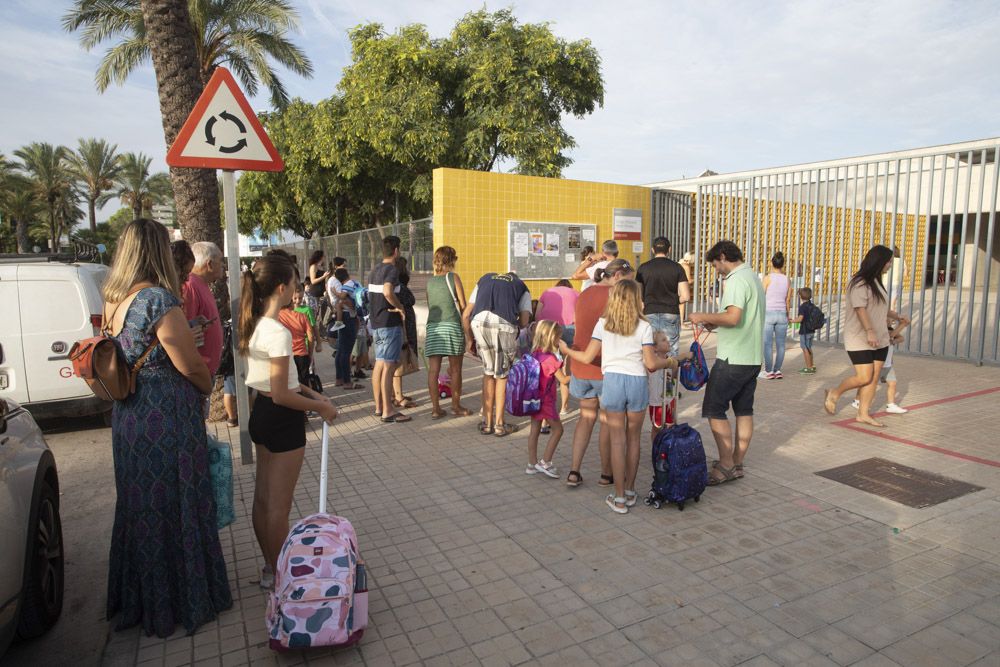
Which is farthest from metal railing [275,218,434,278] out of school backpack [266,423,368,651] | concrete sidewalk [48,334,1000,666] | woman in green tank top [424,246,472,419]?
school backpack [266,423,368,651]

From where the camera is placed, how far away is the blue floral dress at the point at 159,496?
2953 millimetres

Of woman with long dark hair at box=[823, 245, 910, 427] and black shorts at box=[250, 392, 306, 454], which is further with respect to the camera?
woman with long dark hair at box=[823, 245, 910, 427]

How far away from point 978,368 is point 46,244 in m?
70.7

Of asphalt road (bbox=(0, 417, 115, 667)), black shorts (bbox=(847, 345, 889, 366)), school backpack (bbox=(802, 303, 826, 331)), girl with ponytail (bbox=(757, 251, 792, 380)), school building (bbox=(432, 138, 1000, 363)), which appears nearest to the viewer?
asphalt road (bbox=(0, 417, 115, 667))

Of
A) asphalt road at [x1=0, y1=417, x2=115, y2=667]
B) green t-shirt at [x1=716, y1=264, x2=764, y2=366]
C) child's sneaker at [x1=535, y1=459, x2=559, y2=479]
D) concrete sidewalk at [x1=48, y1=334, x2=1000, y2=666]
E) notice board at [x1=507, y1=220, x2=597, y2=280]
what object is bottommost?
asphalt road at [x1=0, y1=417, x2=115, y2=667]

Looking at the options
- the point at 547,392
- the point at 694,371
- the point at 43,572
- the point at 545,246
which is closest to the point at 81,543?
the point at 43,572

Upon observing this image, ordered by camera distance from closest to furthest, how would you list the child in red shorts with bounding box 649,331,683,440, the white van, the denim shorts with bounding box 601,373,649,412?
the denim shorts with bounding box 601,373,649,412, the child in red shorts with bounding box 649,331,683,440, the white van

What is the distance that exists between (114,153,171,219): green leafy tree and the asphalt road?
147 feet

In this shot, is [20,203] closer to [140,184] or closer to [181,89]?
[140,184]

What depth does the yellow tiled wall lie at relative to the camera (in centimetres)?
1113

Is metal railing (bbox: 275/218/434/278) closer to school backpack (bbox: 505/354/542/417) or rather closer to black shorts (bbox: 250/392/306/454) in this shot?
school backpack (bbox: 505/354/542/417)

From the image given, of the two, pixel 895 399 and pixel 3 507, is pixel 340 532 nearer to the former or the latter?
pixel 3 507

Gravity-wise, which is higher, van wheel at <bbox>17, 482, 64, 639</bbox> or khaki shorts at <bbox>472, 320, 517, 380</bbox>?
khaki shorts at <bbox>472, 320, 517, 380</bbox>

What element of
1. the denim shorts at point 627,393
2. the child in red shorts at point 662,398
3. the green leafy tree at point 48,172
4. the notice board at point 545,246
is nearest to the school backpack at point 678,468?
the denim shorts at point 627,393
